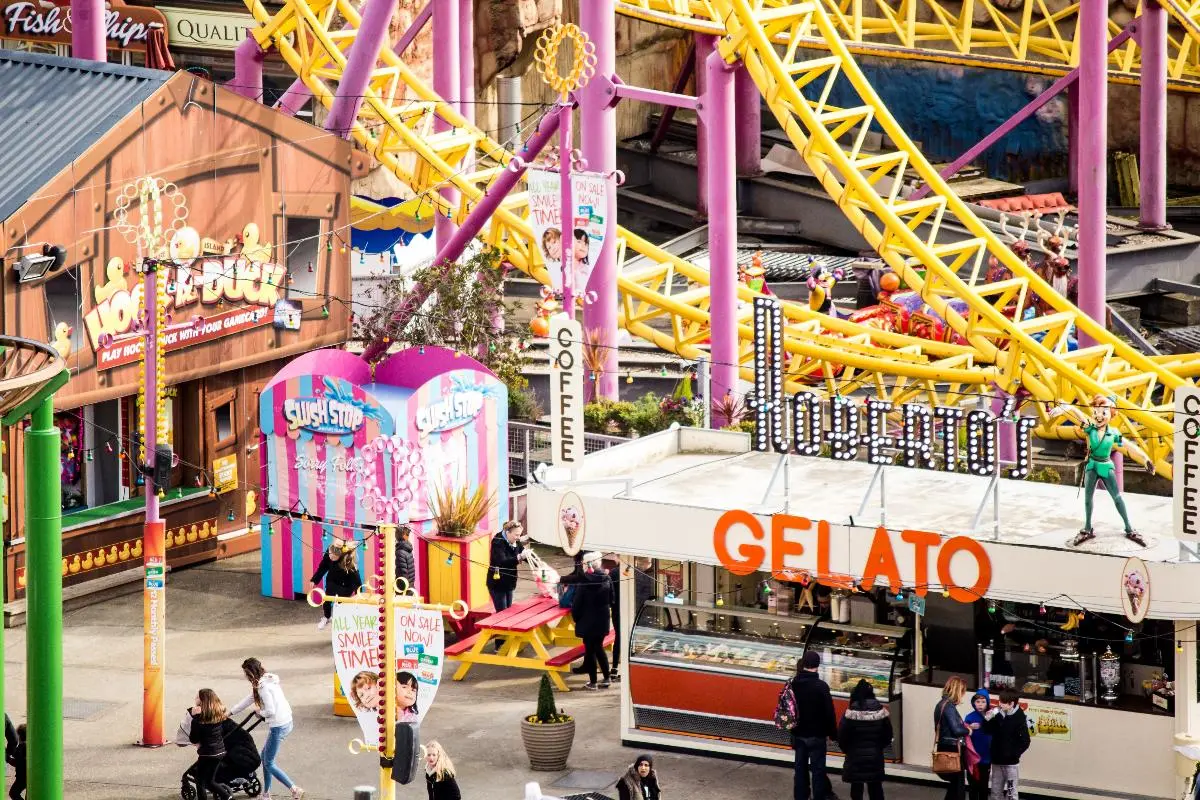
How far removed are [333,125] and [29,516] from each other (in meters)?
17.6

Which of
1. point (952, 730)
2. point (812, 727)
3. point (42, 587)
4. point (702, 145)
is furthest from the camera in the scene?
point (702, 145)

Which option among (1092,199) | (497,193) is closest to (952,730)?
(497,193)

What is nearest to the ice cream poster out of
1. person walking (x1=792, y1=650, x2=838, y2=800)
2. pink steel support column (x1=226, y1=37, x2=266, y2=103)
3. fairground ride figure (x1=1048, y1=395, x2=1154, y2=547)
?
person walking (x1=792, y1=650, x2=838, y2=800)

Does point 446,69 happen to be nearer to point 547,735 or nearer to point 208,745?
point 547,735

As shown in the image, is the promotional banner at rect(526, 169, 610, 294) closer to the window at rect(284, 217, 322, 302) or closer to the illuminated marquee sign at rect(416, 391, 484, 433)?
the illuminated marquee sign at rect(416, 391, 484, 433)

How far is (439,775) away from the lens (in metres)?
20.9

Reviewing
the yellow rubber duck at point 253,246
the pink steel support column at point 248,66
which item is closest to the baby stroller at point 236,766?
the yellow rubber duck at point 253,246

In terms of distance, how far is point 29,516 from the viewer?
19.2m

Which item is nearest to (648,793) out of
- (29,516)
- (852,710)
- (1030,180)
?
(852,710)

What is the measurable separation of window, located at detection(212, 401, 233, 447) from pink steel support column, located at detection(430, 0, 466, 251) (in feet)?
20.0

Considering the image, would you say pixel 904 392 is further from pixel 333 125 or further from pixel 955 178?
pixel 955 178

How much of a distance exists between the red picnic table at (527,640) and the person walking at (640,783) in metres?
4.93

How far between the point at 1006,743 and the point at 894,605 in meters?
2.54

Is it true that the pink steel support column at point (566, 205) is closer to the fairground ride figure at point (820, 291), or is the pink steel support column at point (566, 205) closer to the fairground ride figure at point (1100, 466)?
the fairground ride figure at point (820, 291)
